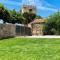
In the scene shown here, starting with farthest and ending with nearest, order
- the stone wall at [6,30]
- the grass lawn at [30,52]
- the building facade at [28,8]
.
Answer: the building facade at [28,8]
the stone wall at [6,30]
the grass lawn at [30,52]

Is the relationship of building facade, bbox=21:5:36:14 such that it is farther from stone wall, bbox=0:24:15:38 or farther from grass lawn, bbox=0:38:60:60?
grass lawn, bbox=0:38:60:60

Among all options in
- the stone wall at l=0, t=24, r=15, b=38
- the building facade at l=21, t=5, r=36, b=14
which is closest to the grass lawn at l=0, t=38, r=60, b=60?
the stone wall at l=0, t=24, r=15, b=38

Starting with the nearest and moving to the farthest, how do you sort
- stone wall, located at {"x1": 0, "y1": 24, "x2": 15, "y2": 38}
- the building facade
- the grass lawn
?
the grass lawn
stone wall, located at {"x1": 0, "y1": 24, "x2": 15, "y2": 38}
the building facade

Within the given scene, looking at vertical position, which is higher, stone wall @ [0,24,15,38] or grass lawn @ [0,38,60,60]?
stone wall @ [0,24,15,38]

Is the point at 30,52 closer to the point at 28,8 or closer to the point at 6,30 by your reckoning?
the point at 6,30

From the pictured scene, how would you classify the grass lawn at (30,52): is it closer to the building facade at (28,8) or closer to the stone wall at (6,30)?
the stone wall at (6,30)

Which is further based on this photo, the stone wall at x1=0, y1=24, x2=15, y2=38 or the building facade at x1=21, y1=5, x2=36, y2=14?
the building facade at x1=21, y1=5, x2=36, y2=14

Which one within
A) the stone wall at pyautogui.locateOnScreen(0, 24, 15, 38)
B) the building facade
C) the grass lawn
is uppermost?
the building facade

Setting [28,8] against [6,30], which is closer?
[6,30]

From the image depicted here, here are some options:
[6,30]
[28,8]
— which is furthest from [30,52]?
[28,8]

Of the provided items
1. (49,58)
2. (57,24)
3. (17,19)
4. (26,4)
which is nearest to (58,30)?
(57,24)

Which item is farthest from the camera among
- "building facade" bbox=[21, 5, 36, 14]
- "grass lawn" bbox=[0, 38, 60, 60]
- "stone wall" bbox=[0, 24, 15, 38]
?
"building facade" bbox=[21, 5, 36, 14]

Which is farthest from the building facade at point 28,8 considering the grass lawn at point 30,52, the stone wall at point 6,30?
the grass lawn at point 30,52

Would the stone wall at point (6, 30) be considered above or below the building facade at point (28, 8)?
below
